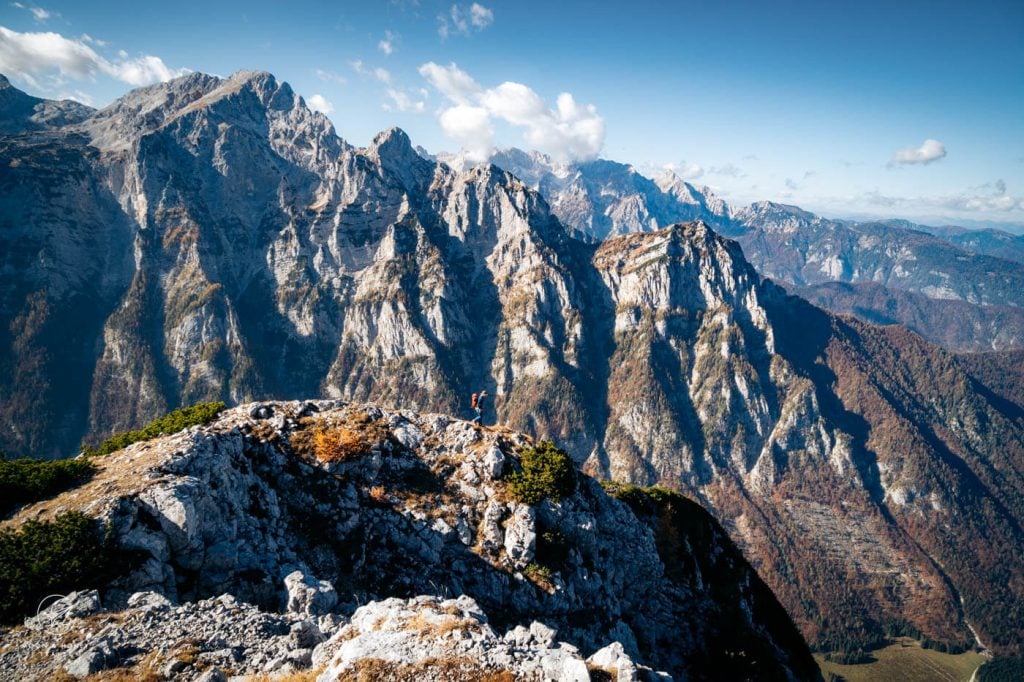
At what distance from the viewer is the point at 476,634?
2197 cm

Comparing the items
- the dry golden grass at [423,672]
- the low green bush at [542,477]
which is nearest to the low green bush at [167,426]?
the low green bush at [542,477]

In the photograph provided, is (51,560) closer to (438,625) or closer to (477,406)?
(438,625)

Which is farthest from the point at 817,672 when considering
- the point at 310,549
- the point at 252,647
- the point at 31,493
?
the point at 31,493

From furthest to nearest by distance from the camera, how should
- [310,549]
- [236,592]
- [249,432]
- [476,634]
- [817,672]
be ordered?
[817,672]
[249,432]
[310,549]
[236,592]
[476,634]

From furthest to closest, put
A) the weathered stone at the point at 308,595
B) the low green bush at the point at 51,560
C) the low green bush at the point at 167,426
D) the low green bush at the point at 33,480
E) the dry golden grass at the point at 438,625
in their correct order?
1. the low green bush at the point at 167,426
2. the low green bush at the point at 33,480
3. the weathered stone at the point at 308,595
4. the low green bush at the point at 51,560
5. the dry golden grass at the point at 438,625

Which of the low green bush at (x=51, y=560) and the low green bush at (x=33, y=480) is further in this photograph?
the low green bush at (x=33, y=480)

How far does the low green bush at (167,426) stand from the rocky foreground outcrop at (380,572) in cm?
294

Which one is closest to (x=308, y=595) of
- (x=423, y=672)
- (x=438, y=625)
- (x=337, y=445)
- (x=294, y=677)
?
(x=294, y=677)

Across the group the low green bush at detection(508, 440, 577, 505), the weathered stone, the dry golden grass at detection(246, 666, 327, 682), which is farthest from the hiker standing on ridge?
the dry golden grass at detection(246, 666, 327, 682)

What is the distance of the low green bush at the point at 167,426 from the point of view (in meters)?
42.4

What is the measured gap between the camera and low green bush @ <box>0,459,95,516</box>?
99.5 ft

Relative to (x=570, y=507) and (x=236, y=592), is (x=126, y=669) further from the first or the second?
(x=570, y=507)

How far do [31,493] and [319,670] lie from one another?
2506cm

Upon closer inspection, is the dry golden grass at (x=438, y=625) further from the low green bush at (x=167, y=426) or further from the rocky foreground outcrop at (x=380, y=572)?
the low green bush at (x=167, y=426)
